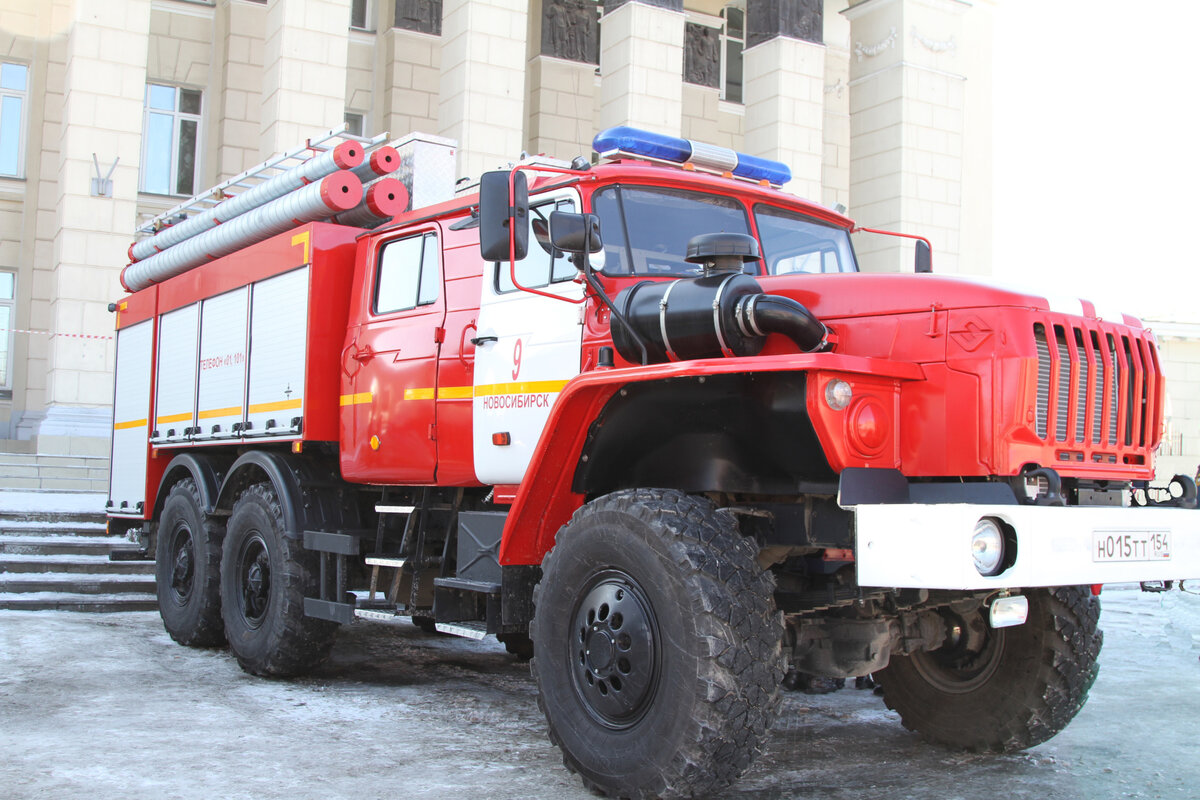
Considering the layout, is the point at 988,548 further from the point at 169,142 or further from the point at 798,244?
the point at 169,142

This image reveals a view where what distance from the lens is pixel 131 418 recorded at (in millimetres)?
10055

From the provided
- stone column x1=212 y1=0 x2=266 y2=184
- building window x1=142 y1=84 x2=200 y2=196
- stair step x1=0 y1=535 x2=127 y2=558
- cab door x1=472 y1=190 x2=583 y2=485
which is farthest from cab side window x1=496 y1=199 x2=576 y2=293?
building window x1=142 y1=84 x2=200 y2=196

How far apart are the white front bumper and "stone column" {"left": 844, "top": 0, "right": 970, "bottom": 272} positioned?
1877 cm

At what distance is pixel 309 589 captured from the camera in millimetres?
7324

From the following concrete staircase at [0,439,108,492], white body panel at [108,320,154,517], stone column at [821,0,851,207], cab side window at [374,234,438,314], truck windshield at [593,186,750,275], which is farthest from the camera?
stone column at [821,0,851,207]

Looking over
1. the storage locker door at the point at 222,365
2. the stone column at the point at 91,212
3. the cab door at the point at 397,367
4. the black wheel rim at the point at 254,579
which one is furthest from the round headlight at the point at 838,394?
the stone column at the point at 91,212

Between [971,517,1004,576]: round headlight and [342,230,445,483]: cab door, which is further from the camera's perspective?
[342,230,445,483]: cab door

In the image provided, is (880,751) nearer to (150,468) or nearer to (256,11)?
(150,468)

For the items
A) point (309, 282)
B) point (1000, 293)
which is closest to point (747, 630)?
point (1000, 293)

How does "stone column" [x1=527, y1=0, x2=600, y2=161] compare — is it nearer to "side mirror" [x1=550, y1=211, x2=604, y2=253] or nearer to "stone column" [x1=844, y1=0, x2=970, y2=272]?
"stone column" [x1=844, y1=0, x2=970, y2=272]

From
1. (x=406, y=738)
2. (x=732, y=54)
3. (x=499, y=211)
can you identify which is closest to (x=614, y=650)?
(x=406, y=738)

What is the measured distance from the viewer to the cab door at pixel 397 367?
6613 mm

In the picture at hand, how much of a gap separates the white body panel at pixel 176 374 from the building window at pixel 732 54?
22.2 metres

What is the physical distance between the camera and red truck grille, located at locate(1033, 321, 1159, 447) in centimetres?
456
